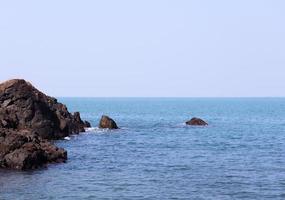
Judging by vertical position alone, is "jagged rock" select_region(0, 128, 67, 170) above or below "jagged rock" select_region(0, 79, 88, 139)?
below

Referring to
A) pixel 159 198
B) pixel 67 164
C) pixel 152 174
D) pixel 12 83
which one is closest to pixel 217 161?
pixel 152 174

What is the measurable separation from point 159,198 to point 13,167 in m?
19.9

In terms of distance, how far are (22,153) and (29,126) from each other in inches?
1183

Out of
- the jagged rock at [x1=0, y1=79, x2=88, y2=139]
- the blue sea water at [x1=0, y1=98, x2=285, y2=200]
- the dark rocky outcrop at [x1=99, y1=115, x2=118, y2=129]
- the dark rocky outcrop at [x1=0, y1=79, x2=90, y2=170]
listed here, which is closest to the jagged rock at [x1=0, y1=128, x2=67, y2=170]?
the dark rocky outcrop at [x1=0, y1=79, x2=90, y2=170]

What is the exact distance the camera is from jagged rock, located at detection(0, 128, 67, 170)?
53.8 meters

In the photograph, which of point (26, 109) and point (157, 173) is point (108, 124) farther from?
point (157, 173)

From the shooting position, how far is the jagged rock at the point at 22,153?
177 ft

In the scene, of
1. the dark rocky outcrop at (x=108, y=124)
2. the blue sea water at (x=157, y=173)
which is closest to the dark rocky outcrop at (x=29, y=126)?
the blue sea water at (x=157, y=173)

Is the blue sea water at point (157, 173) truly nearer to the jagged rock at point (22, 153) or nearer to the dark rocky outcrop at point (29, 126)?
the jagged rock at point (22, 153)

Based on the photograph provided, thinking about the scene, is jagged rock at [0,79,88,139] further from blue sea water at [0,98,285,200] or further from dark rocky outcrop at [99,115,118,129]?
dark rocky outcrop at [99,115,118,129]

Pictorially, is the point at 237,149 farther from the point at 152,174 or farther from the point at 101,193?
the point at 101,193

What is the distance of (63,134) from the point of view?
3590 inches

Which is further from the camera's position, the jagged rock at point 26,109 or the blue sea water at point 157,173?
the jagged rock at point 26,109

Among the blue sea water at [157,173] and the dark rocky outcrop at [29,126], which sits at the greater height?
the dark rocky outcrop at [29,126]
